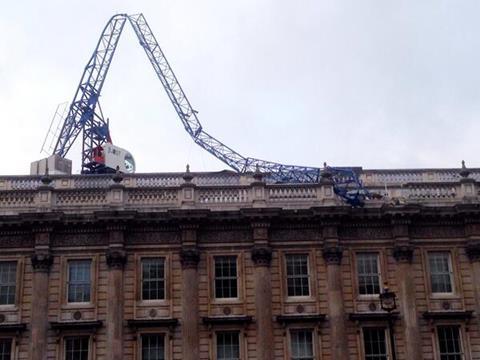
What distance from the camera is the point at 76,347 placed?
3272cm

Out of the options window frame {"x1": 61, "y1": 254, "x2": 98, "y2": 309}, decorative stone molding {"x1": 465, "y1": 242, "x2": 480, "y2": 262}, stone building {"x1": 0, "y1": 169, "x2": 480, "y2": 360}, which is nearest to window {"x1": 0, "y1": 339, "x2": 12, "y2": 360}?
stone building {"x1": 0, "y1": 169, "x2": 480, "y2": 360}

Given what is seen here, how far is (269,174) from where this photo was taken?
40.1 meters

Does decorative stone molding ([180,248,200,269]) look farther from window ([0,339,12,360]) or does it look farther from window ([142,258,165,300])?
window ([0,339,12,360])

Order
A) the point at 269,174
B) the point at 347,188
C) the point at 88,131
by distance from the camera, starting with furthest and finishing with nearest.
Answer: the point at 88,131 → the point at 269,174 → the point at 347,188

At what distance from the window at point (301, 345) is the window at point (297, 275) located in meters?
1.93

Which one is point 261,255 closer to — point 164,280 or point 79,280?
point 164,280

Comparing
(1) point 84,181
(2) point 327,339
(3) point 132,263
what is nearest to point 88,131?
→ (1) point 84,181

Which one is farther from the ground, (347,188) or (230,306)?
(347,188)

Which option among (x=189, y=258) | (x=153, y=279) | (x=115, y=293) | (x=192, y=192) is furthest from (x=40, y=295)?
(x=192, y=192)

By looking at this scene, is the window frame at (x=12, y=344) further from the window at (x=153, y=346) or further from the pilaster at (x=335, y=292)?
the pilaster at (x=335, y=292)

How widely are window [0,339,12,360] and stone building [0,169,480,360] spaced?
0.05 meters

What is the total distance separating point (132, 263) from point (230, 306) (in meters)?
5.31

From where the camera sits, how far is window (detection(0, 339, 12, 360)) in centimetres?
3244

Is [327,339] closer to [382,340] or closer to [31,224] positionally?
[382,340]
